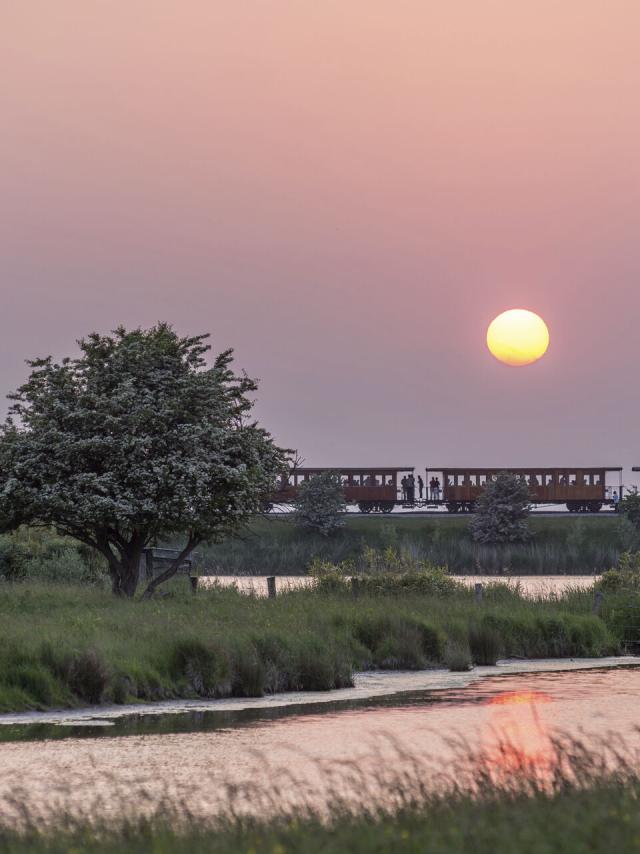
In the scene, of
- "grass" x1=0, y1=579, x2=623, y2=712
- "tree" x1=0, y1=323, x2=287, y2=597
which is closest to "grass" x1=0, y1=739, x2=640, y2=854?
"grass" x1=0, y1=579, x2=623, y2=712

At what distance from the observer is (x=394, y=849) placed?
26.8ft

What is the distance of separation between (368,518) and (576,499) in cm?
1614

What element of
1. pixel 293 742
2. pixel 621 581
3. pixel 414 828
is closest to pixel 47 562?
pixel 621 581

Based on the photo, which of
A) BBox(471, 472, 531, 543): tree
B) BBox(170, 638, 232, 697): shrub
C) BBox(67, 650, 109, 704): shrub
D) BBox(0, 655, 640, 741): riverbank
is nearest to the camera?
BBox(0, 655, 640, 741): riverbank

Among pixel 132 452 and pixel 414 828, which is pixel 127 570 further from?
pixel 414 828

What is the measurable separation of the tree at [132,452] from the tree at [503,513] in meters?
58.3

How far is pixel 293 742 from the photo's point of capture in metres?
18.8

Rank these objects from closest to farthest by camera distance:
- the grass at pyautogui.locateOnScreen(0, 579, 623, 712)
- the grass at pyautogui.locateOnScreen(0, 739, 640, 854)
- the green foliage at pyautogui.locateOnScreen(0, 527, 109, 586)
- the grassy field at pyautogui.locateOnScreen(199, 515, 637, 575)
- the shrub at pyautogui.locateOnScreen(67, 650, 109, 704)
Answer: the grass at pyautogui.locateOnScreen(0, 739, 640, 854), the shrub at pyautogui.locateOnScreen(67, 650, 109, 704), the grass at pyautogui.locateOnScreen(0, 579, 623, 712), the green foliage at pyautogui.locateOnScreen(0, 527, 109, 586), the grassy field at pyautogui.locateOnScreen(199, 515, 637, 575)

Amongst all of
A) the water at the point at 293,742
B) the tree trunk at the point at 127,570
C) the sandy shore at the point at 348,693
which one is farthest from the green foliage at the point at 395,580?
the water at the point at 293,742

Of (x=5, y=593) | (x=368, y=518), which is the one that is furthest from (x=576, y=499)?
(x=5, y=593)

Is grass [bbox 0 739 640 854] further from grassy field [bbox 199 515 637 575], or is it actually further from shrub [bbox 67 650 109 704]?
grassy field [bbox 199 515 637 575]

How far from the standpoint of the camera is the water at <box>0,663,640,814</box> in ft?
46.4

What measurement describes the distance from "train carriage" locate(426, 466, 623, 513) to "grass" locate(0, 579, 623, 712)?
2475 inches

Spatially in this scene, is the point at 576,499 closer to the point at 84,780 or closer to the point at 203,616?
the point at 203,616
